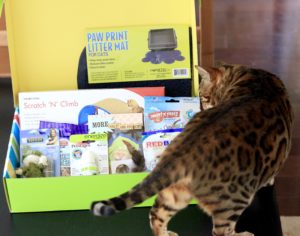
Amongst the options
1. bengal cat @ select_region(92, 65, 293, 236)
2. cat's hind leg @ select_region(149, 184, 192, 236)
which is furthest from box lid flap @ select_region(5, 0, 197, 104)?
A: cat's hind leg @ select_region(149, 184, 192, 236)

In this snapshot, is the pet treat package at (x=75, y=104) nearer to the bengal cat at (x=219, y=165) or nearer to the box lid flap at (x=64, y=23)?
the box lid flap at (x=64, y=23)

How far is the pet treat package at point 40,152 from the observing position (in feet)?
4.09

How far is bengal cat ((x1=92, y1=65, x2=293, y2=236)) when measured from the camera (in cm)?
99

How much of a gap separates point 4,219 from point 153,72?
63 cm

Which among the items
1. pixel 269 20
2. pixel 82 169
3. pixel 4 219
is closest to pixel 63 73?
pixel 82 169

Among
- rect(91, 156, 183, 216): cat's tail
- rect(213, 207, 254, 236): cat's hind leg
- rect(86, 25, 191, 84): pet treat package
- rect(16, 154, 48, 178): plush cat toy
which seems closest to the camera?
rect(91, 156, 183, 216): cat's tail

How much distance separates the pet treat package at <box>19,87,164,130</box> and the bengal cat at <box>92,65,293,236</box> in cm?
38

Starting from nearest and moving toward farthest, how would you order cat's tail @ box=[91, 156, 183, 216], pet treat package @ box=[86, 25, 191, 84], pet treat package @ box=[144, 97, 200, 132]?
cat's tail @ box=[91, 156, 183, 216]
pet treat package @ box=[144, 97, 200, 132]
pet treat package @ box=[86, 25, 191, 84]

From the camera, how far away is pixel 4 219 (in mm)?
1173

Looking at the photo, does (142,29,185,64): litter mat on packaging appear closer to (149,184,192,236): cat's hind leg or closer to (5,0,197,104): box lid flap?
(5,0,197,104): box lid flap

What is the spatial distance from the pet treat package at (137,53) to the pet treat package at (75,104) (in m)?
0.11

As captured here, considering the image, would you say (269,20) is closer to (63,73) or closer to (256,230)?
(63,73)

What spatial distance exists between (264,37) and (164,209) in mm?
2480

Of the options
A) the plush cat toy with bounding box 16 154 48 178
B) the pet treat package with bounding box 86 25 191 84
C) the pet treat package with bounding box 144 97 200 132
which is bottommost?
the plush cat toy with bounding box 16 154 48 178
